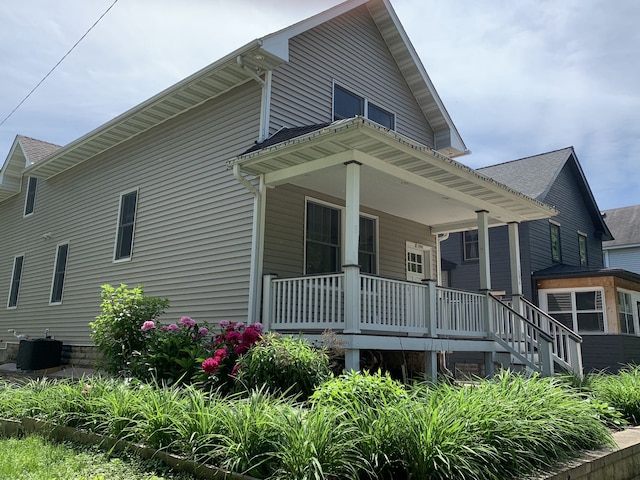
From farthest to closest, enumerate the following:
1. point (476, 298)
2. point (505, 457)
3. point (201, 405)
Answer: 1. point (476, 298)
2. point (201, 405)
3. point (505, 457)

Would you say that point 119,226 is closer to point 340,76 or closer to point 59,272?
point 59,272

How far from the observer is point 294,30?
376 inches

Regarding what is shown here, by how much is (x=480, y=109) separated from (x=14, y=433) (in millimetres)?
12021

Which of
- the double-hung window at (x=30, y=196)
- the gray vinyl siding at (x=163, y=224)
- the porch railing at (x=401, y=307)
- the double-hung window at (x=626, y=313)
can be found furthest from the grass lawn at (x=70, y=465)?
the double-hung window at (x=626, y=313)

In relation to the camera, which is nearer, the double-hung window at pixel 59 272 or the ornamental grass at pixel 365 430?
the ornamental grass at pixel 365 430

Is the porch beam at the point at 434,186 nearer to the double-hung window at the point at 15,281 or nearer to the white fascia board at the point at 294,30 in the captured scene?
the white fascia board at the point at 294,30

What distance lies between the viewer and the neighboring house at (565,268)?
15.9m

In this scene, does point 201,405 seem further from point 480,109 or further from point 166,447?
point 480,109

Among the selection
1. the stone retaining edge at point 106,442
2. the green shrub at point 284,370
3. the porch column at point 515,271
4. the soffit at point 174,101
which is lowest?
the stone retaining edge at point 106,442

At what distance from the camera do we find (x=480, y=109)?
1345cm

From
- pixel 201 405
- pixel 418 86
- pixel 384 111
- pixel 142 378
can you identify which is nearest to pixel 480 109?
pixel 418 86

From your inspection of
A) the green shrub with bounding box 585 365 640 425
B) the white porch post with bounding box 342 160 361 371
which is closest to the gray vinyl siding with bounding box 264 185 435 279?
the white porch post with bounding box 342 160 361 371

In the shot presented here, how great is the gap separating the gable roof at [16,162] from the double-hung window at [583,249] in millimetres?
19515

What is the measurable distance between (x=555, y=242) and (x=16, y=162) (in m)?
18.8
